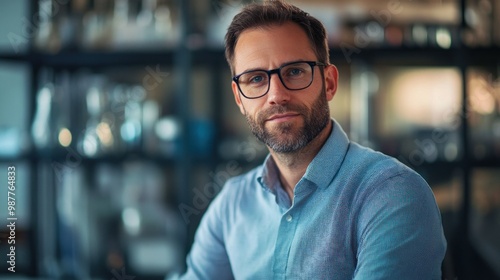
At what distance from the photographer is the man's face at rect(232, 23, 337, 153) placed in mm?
1001

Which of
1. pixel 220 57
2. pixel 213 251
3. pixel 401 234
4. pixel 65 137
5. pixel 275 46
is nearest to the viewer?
pixel 401 234

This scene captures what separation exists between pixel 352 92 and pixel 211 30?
614mm

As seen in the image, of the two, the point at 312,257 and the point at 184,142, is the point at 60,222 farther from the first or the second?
the point at 312,257

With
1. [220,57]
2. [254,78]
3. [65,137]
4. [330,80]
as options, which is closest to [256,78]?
[254,78]

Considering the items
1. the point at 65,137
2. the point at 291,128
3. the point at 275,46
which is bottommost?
the point at 65,137

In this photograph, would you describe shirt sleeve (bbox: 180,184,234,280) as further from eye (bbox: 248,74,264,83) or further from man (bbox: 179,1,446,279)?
eye (bbox: 248,74,264,83)

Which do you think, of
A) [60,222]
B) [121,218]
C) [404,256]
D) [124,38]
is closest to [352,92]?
[124,38]

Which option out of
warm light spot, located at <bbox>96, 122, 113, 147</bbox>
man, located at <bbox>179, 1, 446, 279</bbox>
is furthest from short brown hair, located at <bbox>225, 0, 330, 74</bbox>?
warm light spot, located at <bbox>96, 122, 113, 147</bbox>

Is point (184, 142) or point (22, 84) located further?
point (22, 84)

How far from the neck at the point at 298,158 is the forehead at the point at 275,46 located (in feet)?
0.46

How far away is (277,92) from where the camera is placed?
39.3 inches

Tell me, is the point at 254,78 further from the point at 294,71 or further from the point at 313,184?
the point at 313,184

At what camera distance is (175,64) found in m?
2.41

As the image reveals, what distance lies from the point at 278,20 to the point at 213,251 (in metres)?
0.48
